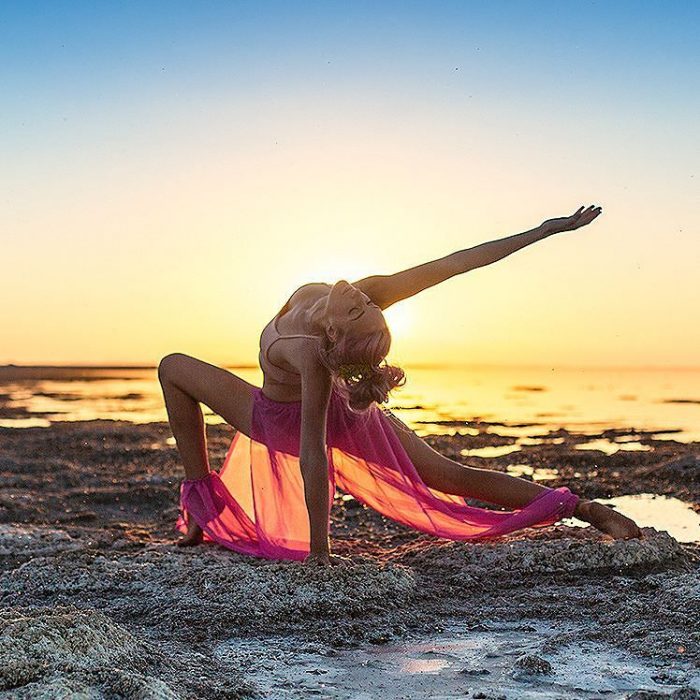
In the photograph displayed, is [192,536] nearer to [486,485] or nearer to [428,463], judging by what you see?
[428,463]

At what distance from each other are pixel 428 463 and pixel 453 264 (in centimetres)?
116

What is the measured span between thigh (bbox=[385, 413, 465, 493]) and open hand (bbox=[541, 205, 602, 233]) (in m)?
1.37

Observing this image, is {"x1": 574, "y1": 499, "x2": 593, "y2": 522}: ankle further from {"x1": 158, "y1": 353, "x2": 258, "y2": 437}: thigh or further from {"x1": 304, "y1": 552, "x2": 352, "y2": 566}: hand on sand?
{"x1": 158, "y1": 353, "x2": 258, "y2": 437}: thigh

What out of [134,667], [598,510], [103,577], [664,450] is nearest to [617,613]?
[598,510]

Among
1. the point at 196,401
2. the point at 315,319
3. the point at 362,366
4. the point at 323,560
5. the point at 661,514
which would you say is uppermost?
the point at 315,319

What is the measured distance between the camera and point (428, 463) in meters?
5.12

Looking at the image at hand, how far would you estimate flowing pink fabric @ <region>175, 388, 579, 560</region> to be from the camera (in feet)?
16.2

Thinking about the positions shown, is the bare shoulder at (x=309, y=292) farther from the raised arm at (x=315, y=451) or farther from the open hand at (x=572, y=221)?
the open hand at (x=572, y=221)

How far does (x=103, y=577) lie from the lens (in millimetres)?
4434

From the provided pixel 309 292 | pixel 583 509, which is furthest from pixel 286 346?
pixel 583 509

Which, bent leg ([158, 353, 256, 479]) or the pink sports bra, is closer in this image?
the pink sports bra

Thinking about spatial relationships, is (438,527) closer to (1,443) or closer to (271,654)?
→ (271,654)

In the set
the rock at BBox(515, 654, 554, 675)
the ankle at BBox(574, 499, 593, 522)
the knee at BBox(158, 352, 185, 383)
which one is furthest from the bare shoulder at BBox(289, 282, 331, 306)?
the rock at BBox(515, 654, 554, 675)

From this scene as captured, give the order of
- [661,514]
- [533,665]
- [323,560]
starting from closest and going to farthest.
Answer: [533,665] < [323,560] < [661,514]
